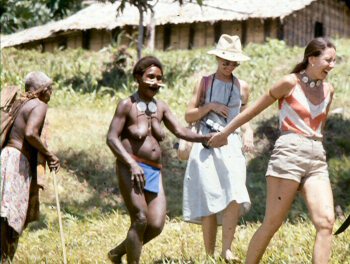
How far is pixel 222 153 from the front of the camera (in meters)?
6.12

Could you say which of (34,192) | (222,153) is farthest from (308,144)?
(34,192)

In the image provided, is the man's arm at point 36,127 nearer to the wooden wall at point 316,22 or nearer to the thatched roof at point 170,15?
the thatched roof at point 170,15

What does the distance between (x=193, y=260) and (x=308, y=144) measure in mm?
1754

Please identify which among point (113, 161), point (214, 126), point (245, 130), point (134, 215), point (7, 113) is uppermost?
point (7, 113)

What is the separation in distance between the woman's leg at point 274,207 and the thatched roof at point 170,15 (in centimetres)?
1657

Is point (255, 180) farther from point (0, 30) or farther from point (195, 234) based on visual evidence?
point (0, 30)

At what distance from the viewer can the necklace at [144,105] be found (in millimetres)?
5516

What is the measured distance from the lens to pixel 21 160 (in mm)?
5922

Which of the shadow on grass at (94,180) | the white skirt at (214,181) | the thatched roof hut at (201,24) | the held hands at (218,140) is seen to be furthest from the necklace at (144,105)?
the thatched roof hut at (201,24)

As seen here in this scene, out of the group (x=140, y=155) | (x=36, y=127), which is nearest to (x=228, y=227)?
(x=140, y=155)

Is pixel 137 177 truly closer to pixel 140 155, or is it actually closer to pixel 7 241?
pixel 140 155

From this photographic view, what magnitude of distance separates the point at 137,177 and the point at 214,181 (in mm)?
1034

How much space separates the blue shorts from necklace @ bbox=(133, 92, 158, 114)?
433mm

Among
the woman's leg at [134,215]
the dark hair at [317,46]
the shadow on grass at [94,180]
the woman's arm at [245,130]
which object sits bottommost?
the shadow on grass at [94,180]
